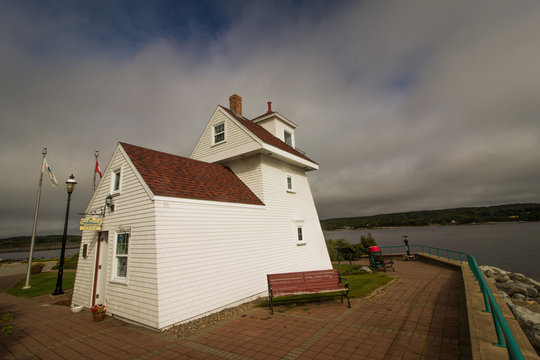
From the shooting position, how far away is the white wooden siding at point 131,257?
7.81 m

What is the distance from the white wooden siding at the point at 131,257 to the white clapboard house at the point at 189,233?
0.03 meters

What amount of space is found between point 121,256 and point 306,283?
6820mm

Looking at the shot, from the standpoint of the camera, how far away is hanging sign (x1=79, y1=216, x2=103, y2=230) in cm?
952

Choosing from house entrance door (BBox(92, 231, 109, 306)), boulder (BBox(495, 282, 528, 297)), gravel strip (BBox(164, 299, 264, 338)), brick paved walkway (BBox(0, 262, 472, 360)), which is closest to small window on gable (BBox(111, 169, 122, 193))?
house entrance door (BBox(92, 231, 109, 306))

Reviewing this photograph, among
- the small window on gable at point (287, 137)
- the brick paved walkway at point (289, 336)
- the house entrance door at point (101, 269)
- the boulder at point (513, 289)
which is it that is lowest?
the boulder at point (513, 289)

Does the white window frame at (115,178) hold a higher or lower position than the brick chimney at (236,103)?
lower

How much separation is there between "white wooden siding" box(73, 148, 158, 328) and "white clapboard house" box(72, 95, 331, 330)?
32 millimetres

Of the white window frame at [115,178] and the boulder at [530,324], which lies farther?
the white window frame at [115,178]

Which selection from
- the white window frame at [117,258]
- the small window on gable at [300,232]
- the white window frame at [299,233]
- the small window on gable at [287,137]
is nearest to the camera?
the white window frame at [117,258]

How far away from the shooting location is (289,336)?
6539mm

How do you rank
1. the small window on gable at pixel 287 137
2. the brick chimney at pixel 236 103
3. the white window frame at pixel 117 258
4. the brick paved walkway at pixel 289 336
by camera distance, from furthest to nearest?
the small window on gable at pixel 287 137 < the brick chimney at pixel 236 103 < the white window frame at pixel 117 258 < the brick paved walkway at pixel 289 336

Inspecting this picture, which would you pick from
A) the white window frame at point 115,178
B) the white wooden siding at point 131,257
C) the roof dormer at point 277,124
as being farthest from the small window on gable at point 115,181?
the roof dormer at point 277,124

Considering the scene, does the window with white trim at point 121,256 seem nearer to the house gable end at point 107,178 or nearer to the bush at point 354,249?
the house gable end at point 107,178

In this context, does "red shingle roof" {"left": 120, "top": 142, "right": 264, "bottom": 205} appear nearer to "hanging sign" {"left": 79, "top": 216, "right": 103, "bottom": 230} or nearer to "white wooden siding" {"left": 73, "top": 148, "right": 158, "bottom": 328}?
"white wooden siding" {"left": 73, "top": 148, "right": 158, "bottom": 328}
